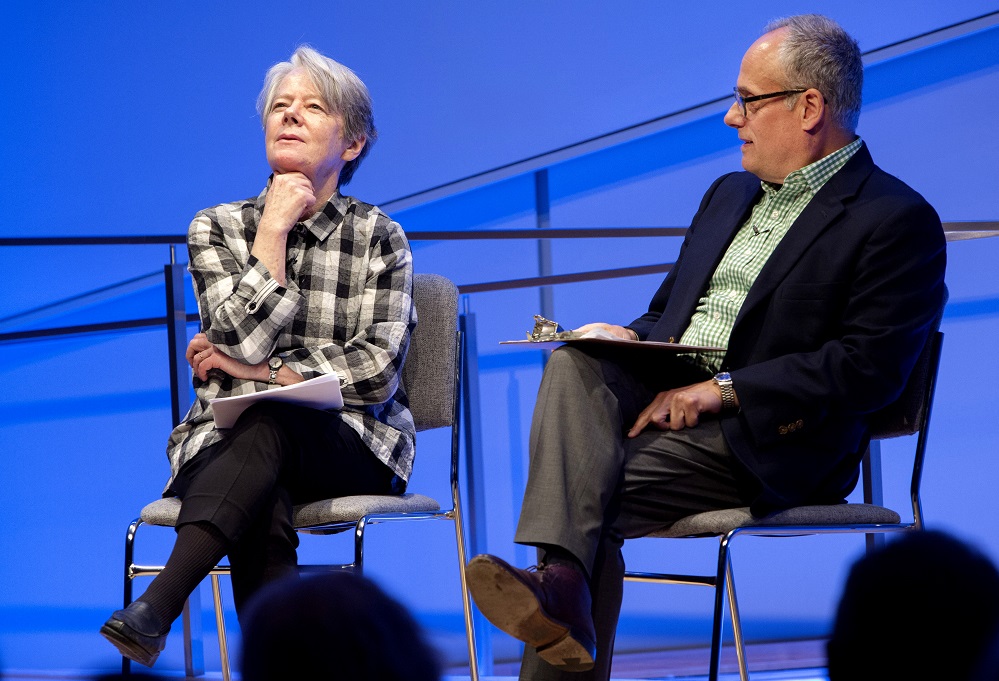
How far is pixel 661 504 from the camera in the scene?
1.73m

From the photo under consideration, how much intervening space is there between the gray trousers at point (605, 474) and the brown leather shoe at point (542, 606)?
0.08 m

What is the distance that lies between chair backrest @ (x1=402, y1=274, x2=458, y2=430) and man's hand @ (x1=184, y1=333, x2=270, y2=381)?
13.0 inches

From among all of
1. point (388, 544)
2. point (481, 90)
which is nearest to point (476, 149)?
point (481, 90)

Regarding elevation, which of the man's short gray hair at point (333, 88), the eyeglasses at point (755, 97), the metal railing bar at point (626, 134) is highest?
the metal railing bar at point (626, 134)

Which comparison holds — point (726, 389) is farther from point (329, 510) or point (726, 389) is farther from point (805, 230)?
point (329, 510)

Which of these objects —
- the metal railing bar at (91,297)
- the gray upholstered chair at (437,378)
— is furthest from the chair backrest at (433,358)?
the metal railing bar at (91,297)

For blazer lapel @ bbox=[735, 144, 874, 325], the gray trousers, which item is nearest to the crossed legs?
the gray trousers

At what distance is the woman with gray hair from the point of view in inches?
70.4

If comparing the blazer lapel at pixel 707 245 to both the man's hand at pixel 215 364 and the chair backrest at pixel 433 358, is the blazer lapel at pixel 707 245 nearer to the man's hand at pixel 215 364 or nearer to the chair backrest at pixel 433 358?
the chair backrest at pixel 433 358

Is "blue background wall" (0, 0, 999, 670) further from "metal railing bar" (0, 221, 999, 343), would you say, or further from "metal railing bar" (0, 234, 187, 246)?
"metal railing bar" (0, 234, 187, 246)

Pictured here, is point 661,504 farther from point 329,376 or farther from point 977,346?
point 977,346

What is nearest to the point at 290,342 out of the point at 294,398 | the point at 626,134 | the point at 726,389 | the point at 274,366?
the point at 274,366

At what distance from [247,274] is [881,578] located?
1456 mm

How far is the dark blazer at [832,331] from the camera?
5.64 ft
